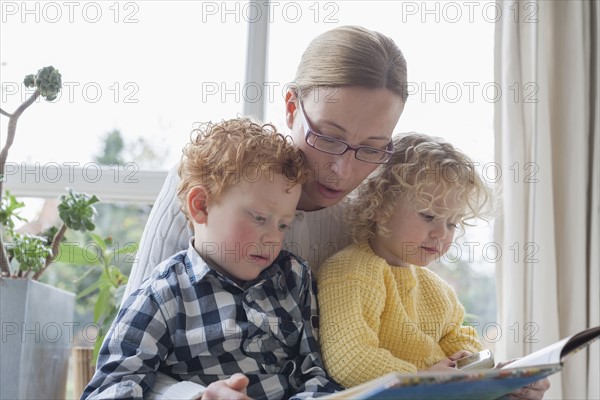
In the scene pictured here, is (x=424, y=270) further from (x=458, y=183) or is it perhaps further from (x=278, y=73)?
(x=278, y=73)

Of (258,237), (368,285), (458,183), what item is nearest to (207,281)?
(258,237)

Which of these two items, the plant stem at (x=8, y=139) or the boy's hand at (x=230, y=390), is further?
the plant stem at (x=8, y=139)

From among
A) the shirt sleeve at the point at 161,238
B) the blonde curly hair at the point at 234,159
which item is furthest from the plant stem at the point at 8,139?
the blonde curly hair at the point at 234,159

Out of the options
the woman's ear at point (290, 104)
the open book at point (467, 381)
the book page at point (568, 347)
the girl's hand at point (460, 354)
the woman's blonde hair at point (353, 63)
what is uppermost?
the woman's blonde hair at point (353, 63)

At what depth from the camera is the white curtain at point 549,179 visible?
2334 millimetres

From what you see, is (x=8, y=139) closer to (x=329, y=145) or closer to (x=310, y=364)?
(x=329, y=145)

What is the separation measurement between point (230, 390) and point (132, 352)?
0.70ft

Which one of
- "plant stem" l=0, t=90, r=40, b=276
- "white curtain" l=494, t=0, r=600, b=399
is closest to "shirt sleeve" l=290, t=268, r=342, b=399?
"plant stem" l=0, t=90, r=40, b=276

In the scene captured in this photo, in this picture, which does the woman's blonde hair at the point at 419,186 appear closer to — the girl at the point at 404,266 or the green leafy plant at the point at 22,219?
the girl at the point at 404,266

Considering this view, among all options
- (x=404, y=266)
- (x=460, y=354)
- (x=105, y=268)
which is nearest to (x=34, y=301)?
(x=105, y=268)

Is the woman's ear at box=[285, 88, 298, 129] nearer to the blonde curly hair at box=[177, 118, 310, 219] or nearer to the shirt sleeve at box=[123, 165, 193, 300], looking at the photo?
the blonde curly hair at box=[177, 118, 310, 219]

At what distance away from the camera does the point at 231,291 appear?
142 centimetres

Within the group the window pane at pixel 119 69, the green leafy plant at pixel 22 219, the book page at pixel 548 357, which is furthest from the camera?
the window pane at pixel 119 69

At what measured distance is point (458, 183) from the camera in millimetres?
1644
